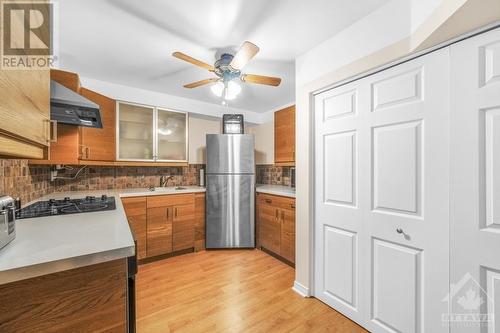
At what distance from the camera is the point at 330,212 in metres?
1.68

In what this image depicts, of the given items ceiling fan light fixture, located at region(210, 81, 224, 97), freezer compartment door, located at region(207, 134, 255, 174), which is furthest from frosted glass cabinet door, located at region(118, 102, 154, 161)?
ceiling fan light fixture, located at region(210, 81, 224, 97)

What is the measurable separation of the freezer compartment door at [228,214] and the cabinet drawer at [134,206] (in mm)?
827

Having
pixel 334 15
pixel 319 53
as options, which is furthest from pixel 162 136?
pixel 334 15

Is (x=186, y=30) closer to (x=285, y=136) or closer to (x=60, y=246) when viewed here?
(x=60, y=246)

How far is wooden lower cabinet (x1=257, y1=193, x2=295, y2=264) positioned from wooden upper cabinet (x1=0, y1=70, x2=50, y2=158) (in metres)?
2.14

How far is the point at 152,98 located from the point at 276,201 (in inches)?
85.6

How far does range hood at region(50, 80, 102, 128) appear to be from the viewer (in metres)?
1.33

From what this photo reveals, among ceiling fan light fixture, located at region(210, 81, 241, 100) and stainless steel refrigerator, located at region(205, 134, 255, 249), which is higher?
ceiling fan light fixture, located at region(210, 81, 241, 100)

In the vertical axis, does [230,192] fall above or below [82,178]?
below

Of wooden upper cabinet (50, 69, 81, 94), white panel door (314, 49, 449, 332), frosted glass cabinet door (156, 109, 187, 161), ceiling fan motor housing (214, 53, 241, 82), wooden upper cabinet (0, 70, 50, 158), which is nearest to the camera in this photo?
wooden upper cabinet (0, 70, 50, 158)

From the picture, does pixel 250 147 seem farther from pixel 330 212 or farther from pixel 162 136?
pixel 330 212

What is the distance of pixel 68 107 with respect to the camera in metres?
1.40

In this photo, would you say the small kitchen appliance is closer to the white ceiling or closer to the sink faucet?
the white ceiling

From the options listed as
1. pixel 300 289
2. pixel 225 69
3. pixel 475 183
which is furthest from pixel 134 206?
pixel 475 183
